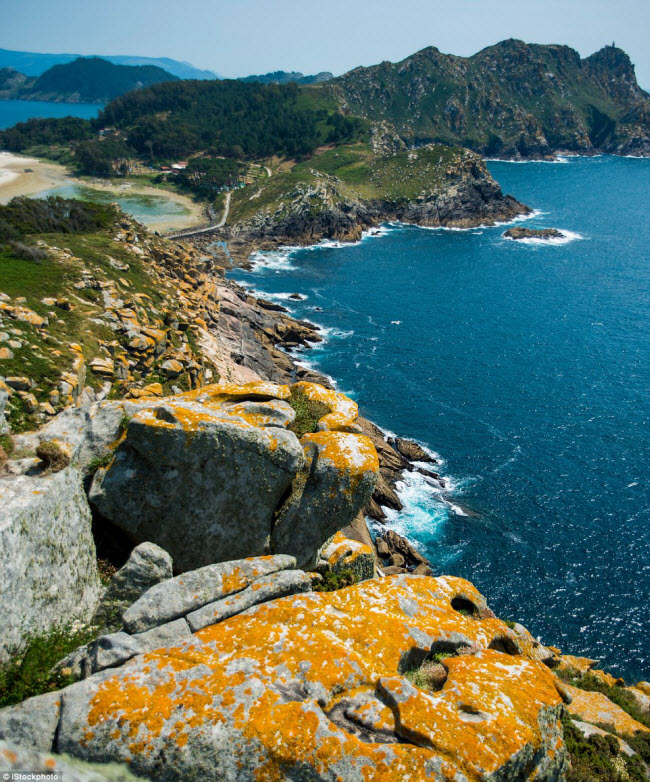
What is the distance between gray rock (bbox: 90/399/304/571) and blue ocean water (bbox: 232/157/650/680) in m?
31.7

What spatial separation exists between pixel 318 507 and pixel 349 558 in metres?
3.51

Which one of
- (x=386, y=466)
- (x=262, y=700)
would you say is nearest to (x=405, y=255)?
(x=386, y=466)

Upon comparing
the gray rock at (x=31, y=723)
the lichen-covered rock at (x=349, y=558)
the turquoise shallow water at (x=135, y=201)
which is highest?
the turquoise shallow water at (x=135, y=201)

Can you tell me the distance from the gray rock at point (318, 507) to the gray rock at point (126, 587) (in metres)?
5.39

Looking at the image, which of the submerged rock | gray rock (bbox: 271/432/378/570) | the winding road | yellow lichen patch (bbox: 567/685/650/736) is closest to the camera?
gray rock (bbox: 271/432/378/570)

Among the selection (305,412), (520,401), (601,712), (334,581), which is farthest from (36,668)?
(520,401)

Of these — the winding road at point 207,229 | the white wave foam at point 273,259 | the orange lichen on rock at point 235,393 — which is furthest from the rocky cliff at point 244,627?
the winding road at point 207,229

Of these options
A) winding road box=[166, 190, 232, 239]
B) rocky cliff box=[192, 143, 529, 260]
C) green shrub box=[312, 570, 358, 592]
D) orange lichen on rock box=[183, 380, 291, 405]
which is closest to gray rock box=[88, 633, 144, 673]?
green shrub box=[312, 570, 358, 592]

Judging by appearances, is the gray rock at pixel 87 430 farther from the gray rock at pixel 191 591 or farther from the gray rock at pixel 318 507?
the gray rock at pixel 318 507

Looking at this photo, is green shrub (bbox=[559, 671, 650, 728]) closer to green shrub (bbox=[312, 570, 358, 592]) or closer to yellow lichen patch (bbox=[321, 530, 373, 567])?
yellow lichen patch (bbox=[321, 530, 373, 567])

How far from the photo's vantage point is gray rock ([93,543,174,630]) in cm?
1527

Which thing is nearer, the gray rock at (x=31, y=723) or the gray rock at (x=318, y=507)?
the gray rock at (x=31, y=723)

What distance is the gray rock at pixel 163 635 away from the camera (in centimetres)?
1268

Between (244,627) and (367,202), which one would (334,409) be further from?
(367,202)
